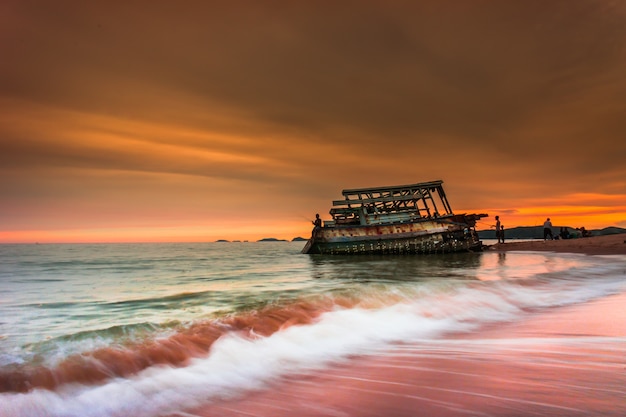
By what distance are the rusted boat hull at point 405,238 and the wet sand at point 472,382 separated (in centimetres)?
2667

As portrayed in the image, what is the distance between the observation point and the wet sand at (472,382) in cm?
313

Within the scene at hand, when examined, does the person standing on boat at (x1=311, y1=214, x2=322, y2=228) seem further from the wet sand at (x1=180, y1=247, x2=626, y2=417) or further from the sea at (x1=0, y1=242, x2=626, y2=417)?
the wet sand at (x1=180, y1=247, x2=626, y2=417)

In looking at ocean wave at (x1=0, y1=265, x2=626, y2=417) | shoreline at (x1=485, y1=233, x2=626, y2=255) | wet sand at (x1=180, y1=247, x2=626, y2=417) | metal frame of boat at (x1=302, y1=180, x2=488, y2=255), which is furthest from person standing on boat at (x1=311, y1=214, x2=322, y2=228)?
wet sand at (x1=180, y1=247, x2=626, y2=417)

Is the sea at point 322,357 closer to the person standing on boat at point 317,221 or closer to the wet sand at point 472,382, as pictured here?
the wet sand at point 472,382

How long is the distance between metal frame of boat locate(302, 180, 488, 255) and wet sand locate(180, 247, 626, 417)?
1053 inches

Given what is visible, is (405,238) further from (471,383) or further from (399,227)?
(471,383)

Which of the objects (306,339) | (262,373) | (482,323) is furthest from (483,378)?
(482,323)

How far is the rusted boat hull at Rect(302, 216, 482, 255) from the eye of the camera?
3253 cm

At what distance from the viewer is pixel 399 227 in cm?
3262

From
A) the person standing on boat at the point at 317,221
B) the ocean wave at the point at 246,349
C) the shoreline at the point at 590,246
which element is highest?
the person standing on boat at the point at 317,221

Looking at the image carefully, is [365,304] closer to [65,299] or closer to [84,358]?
[84,358]

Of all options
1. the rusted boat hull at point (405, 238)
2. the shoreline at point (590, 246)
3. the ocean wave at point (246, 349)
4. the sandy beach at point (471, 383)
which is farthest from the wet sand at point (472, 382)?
the rusted boat hull at point (405, 238)

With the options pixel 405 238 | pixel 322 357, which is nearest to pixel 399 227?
pixel 405 238

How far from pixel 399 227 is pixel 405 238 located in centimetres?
102
